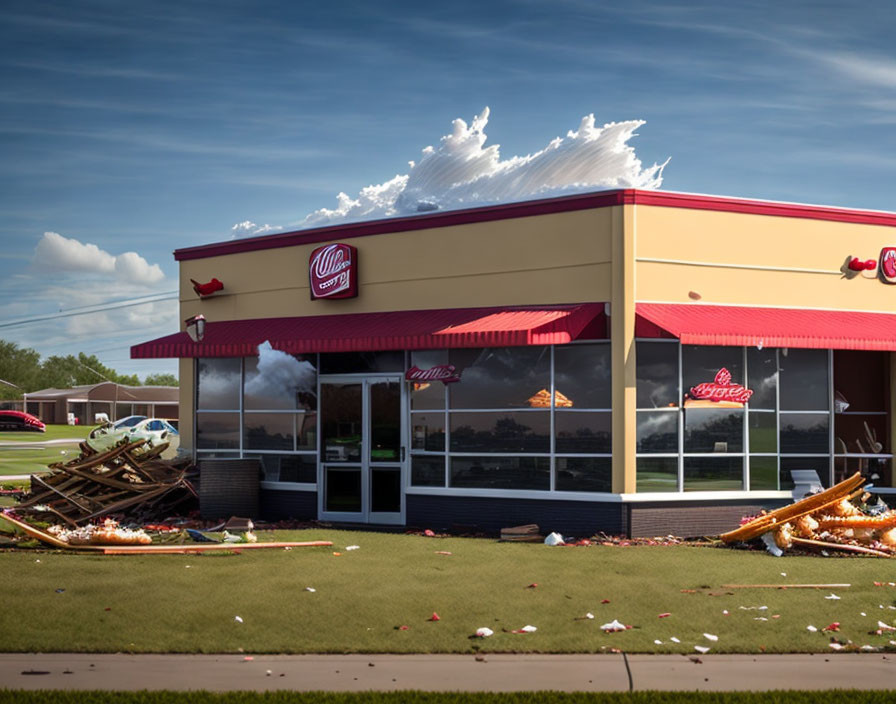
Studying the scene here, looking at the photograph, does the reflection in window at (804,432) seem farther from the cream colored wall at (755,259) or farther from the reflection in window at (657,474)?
the reflection in window at (657,474)

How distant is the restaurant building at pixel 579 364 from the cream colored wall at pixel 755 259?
0.03 metres

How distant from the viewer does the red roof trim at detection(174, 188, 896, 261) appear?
55.2 ft

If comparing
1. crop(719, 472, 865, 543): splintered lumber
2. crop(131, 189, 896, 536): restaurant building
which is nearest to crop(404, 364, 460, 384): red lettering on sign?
crop(131, 189, 896, 536): restaurant building

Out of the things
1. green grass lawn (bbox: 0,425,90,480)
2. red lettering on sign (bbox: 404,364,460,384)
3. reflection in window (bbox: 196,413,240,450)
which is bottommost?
green grass lawn (bbox: 0,425,90,480)

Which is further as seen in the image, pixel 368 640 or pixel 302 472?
pixel 302 472

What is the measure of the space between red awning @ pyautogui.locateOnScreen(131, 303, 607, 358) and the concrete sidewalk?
26.1ft

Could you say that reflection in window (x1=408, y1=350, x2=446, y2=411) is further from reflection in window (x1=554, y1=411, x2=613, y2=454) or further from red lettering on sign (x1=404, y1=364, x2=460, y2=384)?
reflection in window (x1=554, y1=411, x2=613, y2=454)

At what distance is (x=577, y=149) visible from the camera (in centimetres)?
2562

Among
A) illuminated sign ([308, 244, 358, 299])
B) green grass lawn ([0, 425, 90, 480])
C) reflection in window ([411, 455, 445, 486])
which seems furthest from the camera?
green grass lawn ([0, 425, 90, 480])

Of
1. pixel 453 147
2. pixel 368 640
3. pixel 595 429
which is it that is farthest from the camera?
pixel 453 147

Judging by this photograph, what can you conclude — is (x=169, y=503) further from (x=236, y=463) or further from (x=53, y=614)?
(x=53, y=614)

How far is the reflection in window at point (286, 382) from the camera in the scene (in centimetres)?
1919

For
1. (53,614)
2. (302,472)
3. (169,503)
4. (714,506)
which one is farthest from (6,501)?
(714,506)

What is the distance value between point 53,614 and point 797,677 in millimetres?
7076
